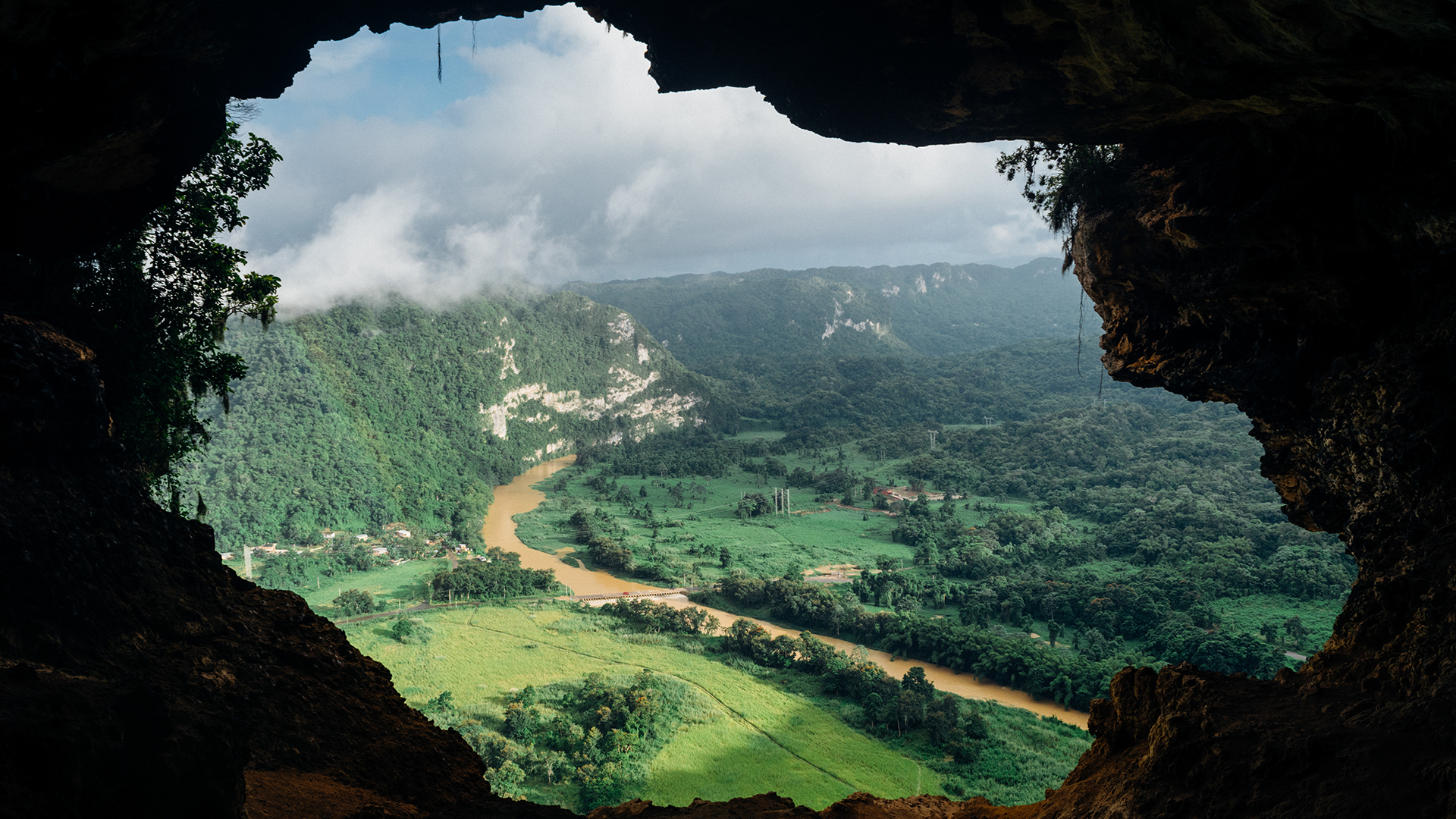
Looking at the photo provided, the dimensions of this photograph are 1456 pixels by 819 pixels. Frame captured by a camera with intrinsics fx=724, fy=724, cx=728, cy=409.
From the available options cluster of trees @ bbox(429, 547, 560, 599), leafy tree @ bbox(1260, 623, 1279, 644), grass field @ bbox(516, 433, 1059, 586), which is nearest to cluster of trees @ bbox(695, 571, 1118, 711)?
leafy tree @ bbox(1260, 623, 1279, 644)

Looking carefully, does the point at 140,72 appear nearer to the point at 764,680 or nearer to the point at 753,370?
the point at 764,680

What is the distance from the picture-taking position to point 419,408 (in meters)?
86.0

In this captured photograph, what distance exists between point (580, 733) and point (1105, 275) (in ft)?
75.4

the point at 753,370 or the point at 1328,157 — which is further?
the point at 753,370

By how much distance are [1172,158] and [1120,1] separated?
4.41 metres

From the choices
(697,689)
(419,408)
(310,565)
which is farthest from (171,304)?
(419,408)

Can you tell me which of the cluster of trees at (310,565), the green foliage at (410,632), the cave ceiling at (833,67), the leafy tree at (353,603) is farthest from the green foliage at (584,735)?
the cluster of trees at (310,565)

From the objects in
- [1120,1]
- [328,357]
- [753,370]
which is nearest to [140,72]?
[1120,1]

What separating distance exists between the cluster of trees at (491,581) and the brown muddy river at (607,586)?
7.41 feet

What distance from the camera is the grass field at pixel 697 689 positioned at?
78.6 ft

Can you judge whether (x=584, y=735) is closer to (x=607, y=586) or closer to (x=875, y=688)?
(x=875, y=688)

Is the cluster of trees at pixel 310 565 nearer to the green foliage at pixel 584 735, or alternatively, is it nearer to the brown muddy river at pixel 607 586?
the brown muddy river at pixel 607 586

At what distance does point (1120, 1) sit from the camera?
21.8 ft

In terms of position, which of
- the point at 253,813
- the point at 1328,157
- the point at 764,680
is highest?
the point at 1328,157
